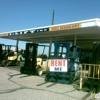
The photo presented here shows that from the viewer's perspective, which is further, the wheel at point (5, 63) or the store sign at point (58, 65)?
the wheel at point (5, 63)

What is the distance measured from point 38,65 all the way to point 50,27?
3.44 metres

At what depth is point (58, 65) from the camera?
11625mm

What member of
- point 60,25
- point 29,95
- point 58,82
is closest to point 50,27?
point 60,25

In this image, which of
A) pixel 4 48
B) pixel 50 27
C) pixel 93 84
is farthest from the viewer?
pixel 4 48

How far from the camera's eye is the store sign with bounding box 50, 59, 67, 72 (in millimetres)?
11469

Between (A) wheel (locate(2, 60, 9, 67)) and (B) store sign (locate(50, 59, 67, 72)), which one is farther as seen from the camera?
(A) wheel (locate(2, 60, 9, 67))

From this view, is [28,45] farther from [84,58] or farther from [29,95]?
[84,58]

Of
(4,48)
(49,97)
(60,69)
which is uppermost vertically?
(4,48)

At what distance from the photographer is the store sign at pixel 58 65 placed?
37.6ft

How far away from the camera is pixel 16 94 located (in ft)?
27.2

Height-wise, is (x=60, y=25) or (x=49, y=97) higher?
(x=60, y=25)

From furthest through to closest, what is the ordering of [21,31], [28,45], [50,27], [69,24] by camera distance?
[21,31] < [28,45] < [50,27] < [69,24]

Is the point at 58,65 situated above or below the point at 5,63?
above

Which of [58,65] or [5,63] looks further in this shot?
[5,63]
